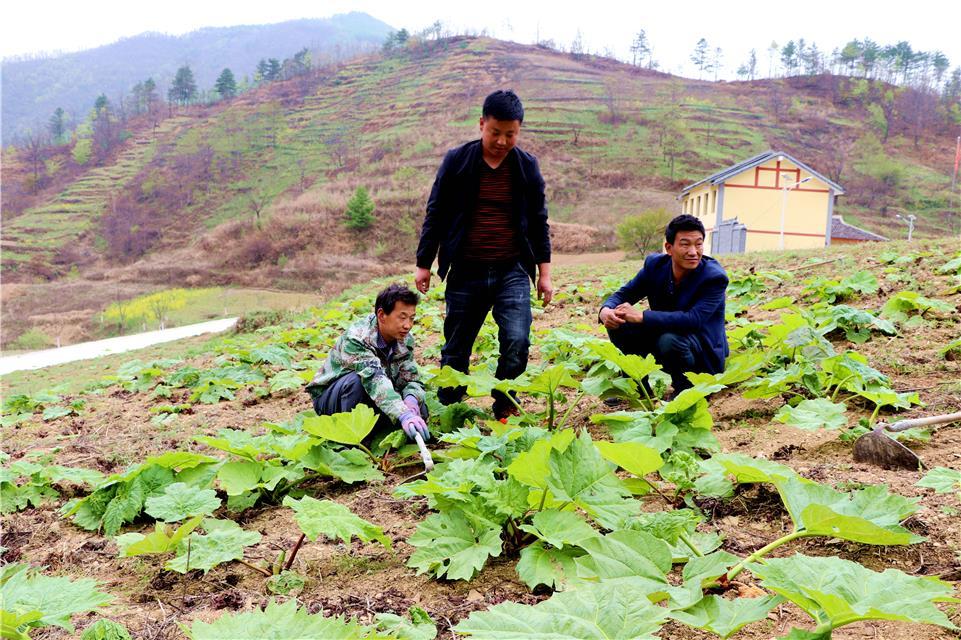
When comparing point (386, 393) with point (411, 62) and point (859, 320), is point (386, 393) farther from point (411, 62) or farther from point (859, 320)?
point (411, 62)

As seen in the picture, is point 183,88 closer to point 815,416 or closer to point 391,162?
point 391,162

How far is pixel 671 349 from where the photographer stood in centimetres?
343

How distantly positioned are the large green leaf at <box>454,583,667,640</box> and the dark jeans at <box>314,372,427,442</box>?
6.40 ft

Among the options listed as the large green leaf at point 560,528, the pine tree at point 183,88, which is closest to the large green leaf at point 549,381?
the large green leaf at point 560,528

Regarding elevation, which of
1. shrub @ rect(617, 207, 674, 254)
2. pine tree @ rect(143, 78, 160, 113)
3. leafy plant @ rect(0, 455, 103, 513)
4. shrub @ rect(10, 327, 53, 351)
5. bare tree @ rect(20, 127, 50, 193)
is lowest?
shrub @ rect(10, 327, 53, 351)

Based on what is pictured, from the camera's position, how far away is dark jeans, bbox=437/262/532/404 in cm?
368

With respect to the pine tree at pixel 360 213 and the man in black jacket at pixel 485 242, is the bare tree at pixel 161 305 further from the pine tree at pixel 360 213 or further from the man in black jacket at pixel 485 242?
the man in black jacket at pixel 485 242

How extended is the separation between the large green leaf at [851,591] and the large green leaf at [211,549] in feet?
4.71

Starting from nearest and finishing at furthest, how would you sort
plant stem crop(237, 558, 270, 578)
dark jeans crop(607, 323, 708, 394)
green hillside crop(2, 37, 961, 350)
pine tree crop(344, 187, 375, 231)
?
plant stem crop(237, 558, 270, 578)
dark jeans crop(607, 323, 708, 394)
pine tree crop(344, 187, 375, 231)
green hillside crop(2, 37, 961, 350)

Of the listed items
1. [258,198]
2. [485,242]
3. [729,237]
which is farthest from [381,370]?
[258,198]

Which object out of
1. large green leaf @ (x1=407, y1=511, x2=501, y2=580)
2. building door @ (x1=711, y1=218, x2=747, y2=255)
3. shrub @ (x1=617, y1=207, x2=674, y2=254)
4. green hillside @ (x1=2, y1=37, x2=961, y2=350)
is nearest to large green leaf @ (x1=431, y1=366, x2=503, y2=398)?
large green leaf @ (x1=407, y1=511, x2=501, y2=580)

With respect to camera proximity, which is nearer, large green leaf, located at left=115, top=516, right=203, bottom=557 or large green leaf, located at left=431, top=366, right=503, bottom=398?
large green leaf, located at left=115, top=516, right=203, bottom=557

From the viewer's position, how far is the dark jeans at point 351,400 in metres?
3.12

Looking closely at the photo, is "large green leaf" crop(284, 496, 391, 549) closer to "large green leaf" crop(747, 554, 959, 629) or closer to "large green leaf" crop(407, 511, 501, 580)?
"large green leaf" crop(407, 511, 501, 580)
